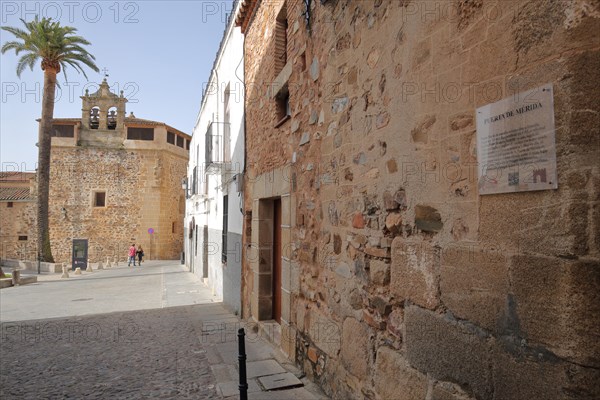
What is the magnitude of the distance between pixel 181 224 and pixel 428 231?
2884 centimetres

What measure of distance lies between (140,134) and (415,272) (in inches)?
1102

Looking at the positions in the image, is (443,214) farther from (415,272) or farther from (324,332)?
(324,332)

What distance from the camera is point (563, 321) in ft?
4.73

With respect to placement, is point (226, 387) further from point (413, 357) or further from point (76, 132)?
point (76, 132)

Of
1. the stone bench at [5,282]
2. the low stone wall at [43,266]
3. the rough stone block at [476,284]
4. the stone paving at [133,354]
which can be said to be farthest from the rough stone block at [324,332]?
the low stone wall at [43,266]

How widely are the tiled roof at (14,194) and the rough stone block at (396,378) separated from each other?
31.6 meters

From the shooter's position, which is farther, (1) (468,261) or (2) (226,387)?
(2) (226,387)

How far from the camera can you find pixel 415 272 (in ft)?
7.57

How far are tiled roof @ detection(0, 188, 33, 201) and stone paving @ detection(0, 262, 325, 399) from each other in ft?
71.1

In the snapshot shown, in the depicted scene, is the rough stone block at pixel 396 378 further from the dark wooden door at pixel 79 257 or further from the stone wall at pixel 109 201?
the stone wall at pixel 109 201

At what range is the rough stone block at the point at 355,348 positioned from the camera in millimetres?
2848

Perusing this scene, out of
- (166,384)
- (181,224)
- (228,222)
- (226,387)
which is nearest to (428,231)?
(226,387)

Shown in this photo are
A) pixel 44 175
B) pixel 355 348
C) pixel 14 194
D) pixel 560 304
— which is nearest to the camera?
pixel 560 304

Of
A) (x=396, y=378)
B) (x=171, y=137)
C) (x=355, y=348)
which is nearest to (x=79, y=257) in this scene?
(x=171, y=137)
